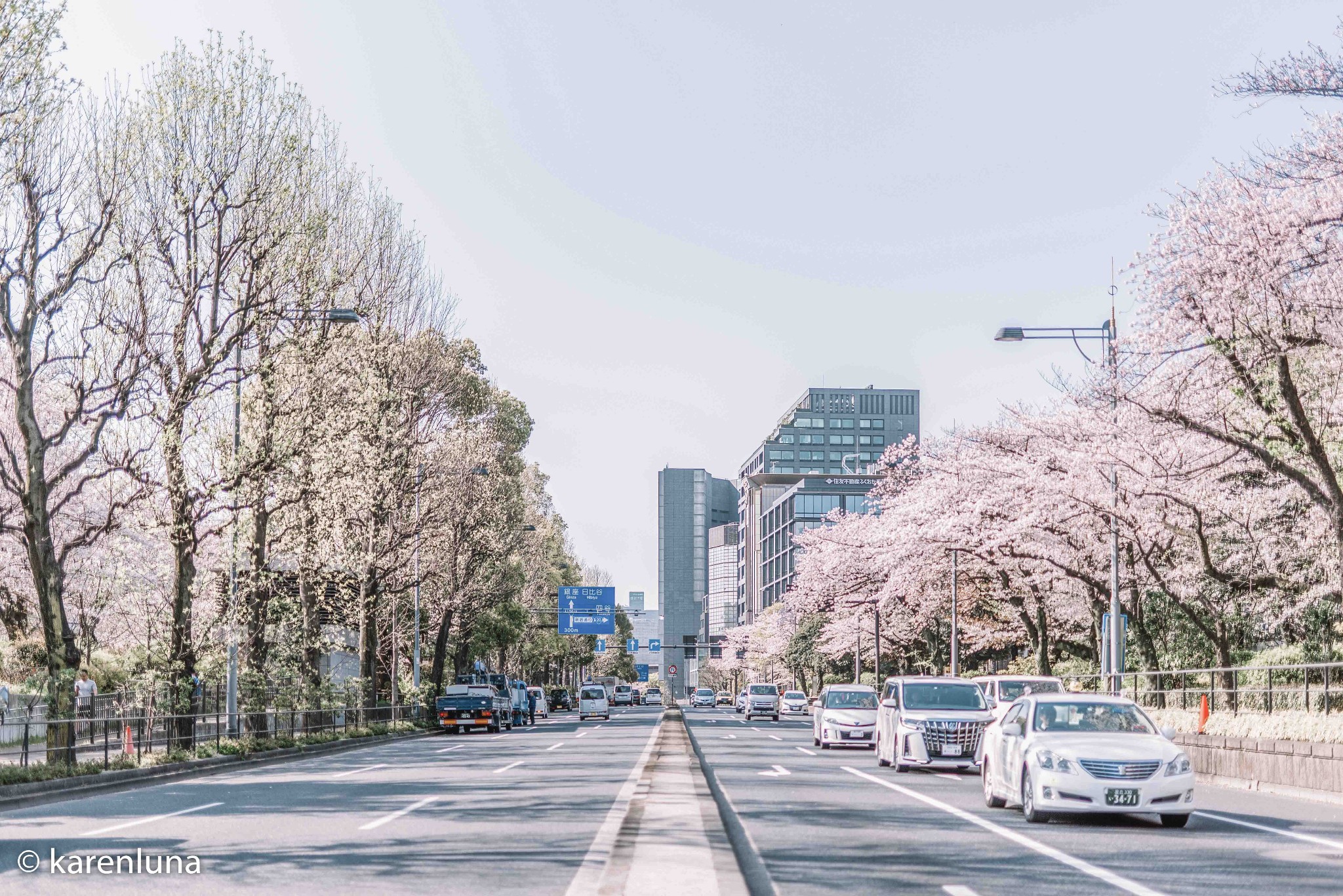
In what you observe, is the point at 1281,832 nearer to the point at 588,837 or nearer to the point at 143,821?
the point at 588,837

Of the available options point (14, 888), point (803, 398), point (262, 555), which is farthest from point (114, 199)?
point (803, 398)

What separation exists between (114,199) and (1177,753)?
21265 millimetres

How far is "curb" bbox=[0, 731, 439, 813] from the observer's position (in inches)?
746

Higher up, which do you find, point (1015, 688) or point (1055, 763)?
point (1055, 763)

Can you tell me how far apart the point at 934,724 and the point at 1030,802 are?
8.88m

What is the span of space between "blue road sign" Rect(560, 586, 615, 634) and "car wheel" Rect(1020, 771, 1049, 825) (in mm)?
62631

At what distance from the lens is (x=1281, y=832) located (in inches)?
536

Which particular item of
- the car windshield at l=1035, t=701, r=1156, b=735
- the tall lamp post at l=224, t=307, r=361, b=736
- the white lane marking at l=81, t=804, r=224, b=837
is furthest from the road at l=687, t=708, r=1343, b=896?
the tall lamp post at l=224, t=307, r=361, b=736

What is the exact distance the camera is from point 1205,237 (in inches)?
931

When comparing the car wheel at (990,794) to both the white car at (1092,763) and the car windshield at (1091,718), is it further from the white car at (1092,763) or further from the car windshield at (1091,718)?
the car windshield at (1091,718)

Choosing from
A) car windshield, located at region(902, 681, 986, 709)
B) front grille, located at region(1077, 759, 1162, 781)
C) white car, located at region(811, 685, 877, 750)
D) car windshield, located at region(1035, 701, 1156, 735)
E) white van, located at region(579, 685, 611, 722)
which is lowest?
white van, located at region(579, 685, 611, 722)

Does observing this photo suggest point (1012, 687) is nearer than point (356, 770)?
No

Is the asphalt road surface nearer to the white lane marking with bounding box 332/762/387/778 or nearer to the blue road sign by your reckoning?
the white lane marking with bounding box 332/762/387/778

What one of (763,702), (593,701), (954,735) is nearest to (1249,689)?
(954,735)
